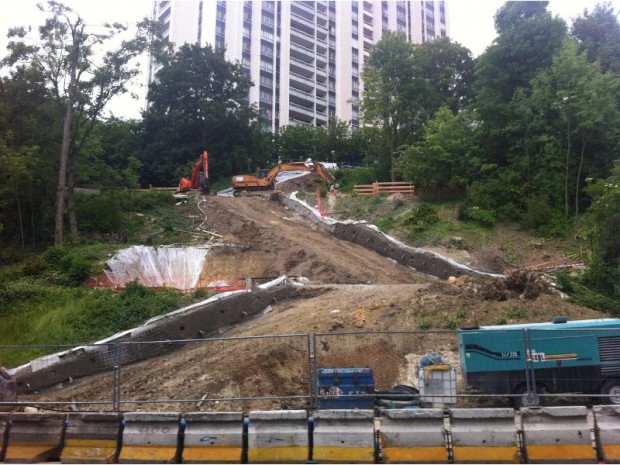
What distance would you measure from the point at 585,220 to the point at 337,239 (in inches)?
472

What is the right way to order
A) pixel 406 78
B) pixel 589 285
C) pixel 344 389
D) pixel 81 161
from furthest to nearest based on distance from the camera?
pixel 406 78 → pixel 81 161 → pixel 589 285 → pixel 344 389

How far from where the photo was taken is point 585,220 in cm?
2497

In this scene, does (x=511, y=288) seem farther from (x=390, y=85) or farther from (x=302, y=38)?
(x=302, y=38)

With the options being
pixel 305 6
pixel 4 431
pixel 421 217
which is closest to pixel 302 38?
pixel 305 6

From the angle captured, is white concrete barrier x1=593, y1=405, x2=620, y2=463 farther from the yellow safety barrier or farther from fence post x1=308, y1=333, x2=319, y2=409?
the yellow safety barrier

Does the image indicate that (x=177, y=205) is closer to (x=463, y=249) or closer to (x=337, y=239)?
(x=337, y=239)

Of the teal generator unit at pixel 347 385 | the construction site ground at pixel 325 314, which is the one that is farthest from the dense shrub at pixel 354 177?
the teal generator unit at pixel 347 385

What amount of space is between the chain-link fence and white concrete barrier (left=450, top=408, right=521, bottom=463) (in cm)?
86

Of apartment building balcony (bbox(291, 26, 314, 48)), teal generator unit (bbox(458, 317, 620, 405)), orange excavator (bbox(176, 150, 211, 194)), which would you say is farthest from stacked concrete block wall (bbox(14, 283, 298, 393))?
apartment building balcony (bbox(291, 26, 314, 48))

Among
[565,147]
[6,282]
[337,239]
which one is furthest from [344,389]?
[565,147]

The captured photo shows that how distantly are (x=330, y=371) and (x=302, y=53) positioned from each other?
81140 mm

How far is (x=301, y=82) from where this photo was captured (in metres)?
83.6

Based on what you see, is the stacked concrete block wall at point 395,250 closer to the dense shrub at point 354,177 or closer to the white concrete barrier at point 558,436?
the dense shrub at point 354,177

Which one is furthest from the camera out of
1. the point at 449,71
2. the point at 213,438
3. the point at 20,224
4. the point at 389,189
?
the point at 449,71
